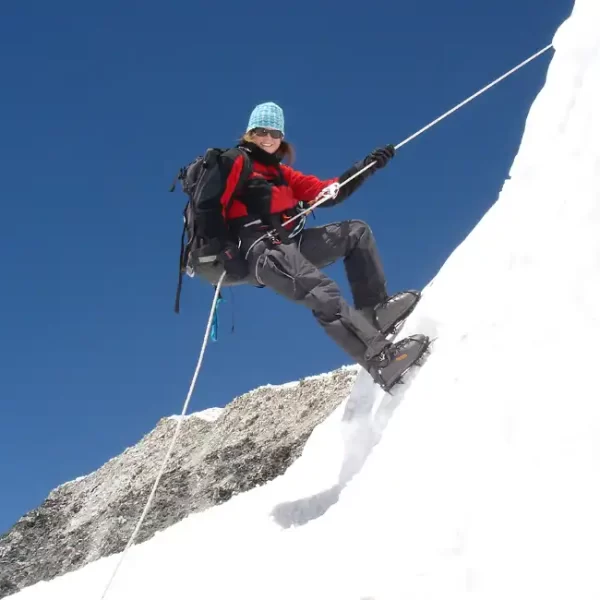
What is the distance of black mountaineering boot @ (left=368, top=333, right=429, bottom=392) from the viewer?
6.62 m

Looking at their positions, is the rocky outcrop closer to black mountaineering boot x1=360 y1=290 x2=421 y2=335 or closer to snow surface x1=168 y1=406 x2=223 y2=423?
snow surface x1=168 y1=406 x2=223 y2=423

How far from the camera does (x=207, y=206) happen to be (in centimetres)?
730

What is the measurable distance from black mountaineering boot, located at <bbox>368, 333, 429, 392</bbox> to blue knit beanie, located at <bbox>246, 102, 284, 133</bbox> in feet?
8.62

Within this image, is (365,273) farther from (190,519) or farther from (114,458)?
(114,458)

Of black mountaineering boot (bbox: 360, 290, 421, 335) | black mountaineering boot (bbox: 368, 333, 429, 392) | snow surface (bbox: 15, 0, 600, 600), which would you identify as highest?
black mountaineering boot (bbox: 360, 290, 421, 335)

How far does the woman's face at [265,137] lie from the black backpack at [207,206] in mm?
285

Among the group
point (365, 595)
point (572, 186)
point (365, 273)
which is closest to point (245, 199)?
point (365, 273)

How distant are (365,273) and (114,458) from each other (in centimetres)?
1884

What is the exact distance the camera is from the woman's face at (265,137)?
780 centimetres

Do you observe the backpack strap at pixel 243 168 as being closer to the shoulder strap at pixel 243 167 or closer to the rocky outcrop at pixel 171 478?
the shoulder strap at pixel 243 167

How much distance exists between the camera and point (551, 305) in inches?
207

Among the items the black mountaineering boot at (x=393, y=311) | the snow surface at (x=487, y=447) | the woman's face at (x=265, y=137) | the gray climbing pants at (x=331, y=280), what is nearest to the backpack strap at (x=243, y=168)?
the woman's face at (x=265, y=137)

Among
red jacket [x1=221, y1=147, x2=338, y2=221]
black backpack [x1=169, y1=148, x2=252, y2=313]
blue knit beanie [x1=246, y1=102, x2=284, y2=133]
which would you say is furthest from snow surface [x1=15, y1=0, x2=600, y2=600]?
blue knit beanie [x1=246, y1=102, x2=284, y2=133]

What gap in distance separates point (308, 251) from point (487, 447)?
3582 millimetres
